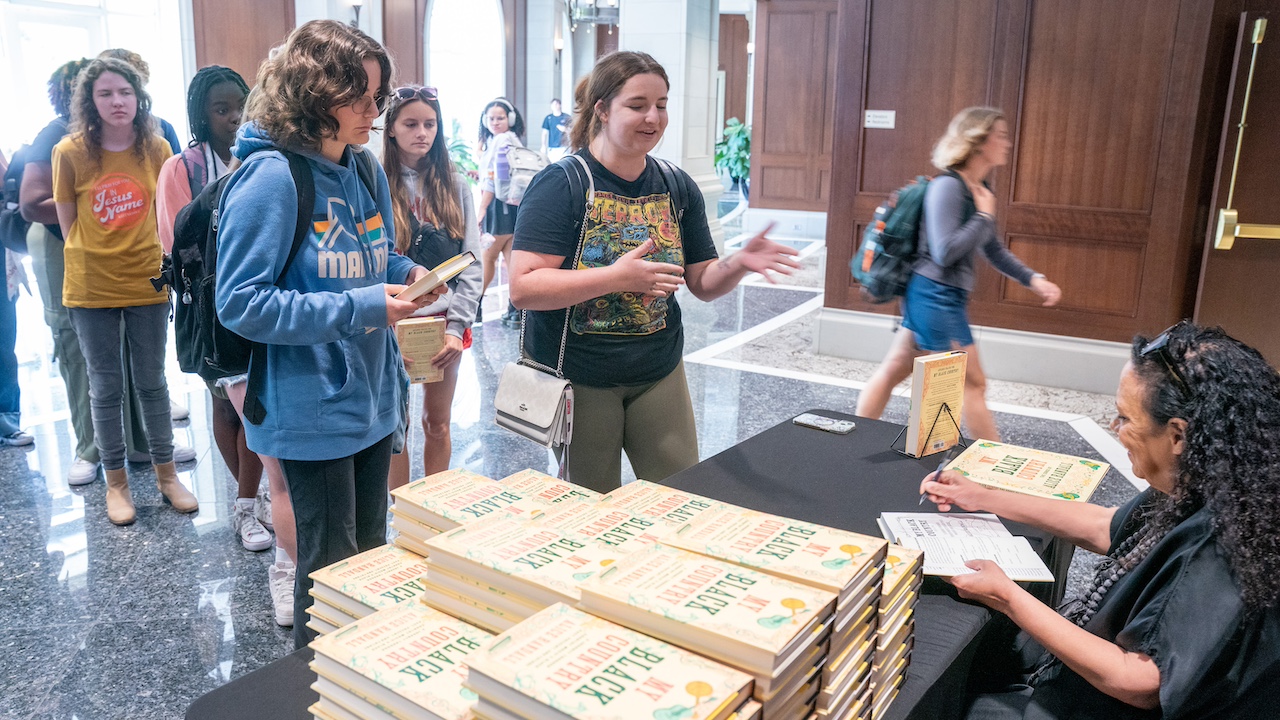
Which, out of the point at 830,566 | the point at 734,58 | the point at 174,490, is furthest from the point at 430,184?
the point at 734,58

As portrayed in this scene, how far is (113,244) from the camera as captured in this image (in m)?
3.20

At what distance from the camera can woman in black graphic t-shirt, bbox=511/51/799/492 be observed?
2027 mm

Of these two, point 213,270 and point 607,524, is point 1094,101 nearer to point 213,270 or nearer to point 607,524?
point 213,270

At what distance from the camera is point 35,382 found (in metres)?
4.95

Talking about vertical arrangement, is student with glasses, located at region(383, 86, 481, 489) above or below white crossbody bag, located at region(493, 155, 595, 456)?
above

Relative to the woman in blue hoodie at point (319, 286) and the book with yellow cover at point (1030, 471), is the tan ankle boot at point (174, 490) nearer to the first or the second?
the woman in blue hoodie at point (319, 286)

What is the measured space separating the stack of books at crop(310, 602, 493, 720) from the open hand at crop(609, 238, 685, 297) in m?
1.02

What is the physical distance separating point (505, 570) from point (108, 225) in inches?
113

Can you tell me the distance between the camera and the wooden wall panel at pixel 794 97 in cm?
1225

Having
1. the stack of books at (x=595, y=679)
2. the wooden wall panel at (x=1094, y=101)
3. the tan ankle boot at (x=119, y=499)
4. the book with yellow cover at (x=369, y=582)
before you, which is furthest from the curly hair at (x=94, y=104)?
the wooden wall panel at (x=1094, y=101)

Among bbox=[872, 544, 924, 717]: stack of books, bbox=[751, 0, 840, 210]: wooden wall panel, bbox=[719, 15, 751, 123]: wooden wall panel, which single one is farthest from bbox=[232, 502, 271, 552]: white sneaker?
bbox=[719, 15, 751, 123]: wooden wall panel

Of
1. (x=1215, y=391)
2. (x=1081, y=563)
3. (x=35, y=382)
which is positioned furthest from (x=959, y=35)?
(x=35, y=382)

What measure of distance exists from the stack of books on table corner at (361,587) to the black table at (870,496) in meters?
0.62

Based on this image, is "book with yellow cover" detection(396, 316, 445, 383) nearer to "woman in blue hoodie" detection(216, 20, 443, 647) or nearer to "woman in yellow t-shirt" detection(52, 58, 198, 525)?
"woman in blue hoodie" detection(216, 20, 443, 647)
